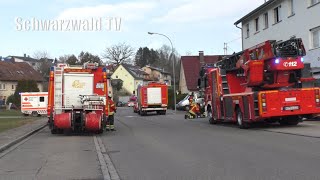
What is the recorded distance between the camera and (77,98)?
68.6ft

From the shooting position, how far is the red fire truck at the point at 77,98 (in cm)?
1953

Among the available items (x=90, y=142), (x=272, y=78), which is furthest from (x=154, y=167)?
(x=272, y=78)

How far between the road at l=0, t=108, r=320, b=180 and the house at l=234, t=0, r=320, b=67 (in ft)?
49.7

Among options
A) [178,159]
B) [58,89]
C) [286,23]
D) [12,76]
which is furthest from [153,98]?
[12,76]

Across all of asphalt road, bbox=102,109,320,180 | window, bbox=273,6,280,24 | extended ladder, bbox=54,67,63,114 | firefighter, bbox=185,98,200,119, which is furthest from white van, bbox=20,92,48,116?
asphalt road, bbox=102,109,320,180

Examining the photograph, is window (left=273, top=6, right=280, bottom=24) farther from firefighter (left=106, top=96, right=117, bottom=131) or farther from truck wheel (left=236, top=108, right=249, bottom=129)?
firefighter (left=106, top=96, right=117, bottom=131)

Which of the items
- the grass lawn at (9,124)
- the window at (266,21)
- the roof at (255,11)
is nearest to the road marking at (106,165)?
the grass lawn at (9,124)

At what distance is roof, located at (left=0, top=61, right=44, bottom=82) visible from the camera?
307 ft

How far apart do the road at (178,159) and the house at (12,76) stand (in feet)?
263

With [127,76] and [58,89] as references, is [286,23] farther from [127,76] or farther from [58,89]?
[127,76]

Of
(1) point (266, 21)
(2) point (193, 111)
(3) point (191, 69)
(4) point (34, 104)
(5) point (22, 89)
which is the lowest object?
(2) point (193, 111)

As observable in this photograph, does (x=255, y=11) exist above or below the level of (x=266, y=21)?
above

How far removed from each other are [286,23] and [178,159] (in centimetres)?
2483

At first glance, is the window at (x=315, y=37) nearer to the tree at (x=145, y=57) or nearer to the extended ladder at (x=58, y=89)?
the extended ladder at (x=58, y=89)
